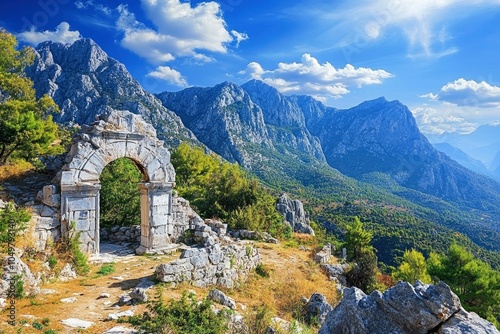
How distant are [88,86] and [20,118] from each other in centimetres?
7862

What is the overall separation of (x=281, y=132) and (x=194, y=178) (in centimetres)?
13052

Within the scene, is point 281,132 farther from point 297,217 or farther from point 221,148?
point 297,217

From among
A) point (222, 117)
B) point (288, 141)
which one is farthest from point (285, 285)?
point (288, 141)

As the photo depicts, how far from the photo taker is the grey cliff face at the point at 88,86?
76875mm

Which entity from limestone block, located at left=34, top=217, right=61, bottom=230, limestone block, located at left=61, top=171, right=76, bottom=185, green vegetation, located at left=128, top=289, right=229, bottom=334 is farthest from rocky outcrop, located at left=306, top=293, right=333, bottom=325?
limestone block, located at left=61, top=171, right=76, bottom=185

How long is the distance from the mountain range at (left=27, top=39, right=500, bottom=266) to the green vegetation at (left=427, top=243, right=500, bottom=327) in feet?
202

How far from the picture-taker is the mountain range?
8238 cm

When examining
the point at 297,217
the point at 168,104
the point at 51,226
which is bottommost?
the point at 297,217

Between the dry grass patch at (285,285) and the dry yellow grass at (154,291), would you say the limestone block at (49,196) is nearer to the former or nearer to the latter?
the dry yellow grass at (154,291)

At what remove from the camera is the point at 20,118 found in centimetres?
1141

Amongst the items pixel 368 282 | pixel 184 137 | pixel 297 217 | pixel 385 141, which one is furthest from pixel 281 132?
pixel 368 282

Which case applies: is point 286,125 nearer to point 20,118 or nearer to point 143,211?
point 143,211

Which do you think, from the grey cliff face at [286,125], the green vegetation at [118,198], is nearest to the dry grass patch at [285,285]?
the green vegetation at [118,198]

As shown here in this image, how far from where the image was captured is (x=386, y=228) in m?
62.6
